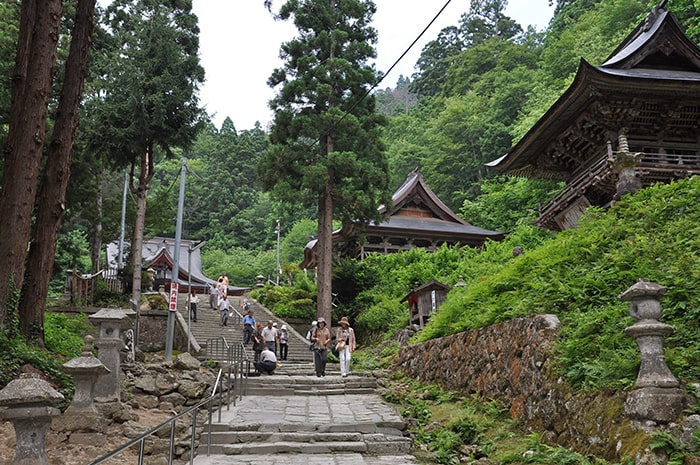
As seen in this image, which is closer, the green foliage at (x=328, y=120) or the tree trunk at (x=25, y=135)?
the tree trunk at (x=25, y=135)

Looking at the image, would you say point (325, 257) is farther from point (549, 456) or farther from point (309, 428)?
point (549, 456)

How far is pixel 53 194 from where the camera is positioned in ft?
34.3

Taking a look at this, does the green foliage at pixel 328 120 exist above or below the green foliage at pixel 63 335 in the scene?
above

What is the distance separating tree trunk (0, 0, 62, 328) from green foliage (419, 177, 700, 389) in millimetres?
7684

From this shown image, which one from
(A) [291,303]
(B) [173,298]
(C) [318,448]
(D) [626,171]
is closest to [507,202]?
(A) [291,303]

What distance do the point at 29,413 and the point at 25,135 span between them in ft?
18.8

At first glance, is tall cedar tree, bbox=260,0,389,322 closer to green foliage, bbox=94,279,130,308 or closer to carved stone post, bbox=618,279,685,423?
green foliage, bbox=94,279,130,308

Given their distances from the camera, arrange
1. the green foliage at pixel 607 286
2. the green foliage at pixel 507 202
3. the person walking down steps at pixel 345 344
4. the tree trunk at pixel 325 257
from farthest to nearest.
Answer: the green foliage at pixel 507 202
the tree trunk at pixel 325 257
the person walking down steps at pixel 345 344
the green foliage at pixel 607 286

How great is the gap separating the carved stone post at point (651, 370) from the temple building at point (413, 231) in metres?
23.0

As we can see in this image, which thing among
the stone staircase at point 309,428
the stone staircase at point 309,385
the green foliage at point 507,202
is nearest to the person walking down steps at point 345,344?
the stone staircase at point 309,385

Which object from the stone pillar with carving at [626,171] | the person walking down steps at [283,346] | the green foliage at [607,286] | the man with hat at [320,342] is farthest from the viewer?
the person walking down steps at [283,346]

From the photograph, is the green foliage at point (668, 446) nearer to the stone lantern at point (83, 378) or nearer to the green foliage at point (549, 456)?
the green foliage at point (549, 456)

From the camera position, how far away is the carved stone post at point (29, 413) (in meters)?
5.07

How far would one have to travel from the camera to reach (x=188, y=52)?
72.5 feet
